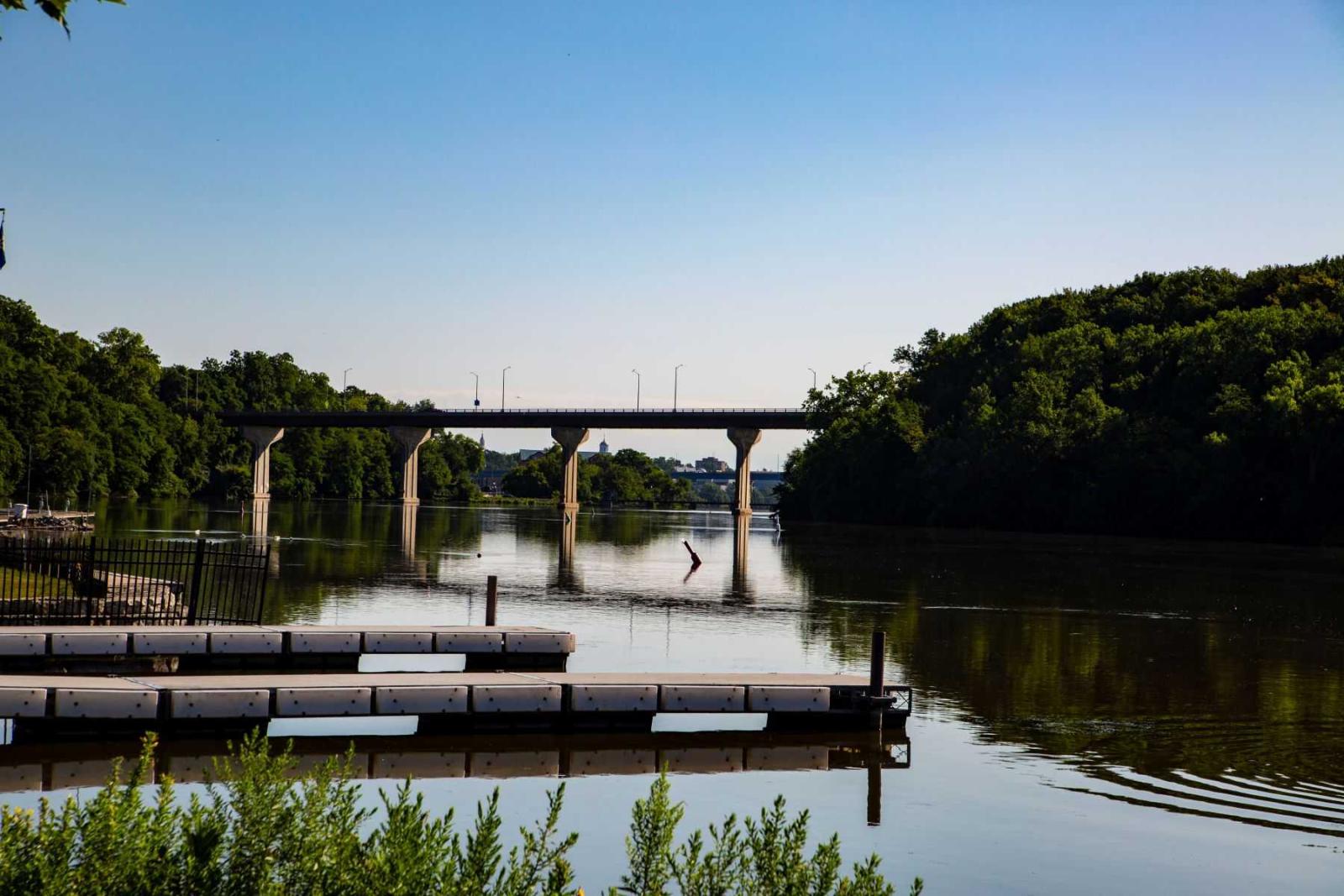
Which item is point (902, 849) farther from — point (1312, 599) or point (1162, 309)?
point (1162, 309)

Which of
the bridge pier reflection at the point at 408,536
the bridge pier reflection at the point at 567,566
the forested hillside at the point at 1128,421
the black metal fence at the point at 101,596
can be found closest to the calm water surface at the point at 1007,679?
the bridge pier reflection at the point at 567,566

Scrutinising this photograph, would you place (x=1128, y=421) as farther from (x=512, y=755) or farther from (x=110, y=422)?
(x=110, y=422)

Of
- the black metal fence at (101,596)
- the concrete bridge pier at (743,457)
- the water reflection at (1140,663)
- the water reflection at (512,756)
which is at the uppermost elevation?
the concrete bridge pier at (743,457)

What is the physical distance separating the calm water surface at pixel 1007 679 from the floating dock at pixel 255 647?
5.22ft

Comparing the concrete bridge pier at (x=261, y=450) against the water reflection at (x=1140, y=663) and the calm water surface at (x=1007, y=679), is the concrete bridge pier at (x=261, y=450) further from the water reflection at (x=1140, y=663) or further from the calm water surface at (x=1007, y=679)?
the water reflection at (x=1140, y=663)

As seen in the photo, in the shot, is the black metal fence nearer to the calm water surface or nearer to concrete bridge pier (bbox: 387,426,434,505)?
the calm water surface

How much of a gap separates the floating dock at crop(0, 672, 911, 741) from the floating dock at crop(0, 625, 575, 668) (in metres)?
Answer: 3.37

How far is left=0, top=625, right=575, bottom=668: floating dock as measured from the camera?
2264 cm

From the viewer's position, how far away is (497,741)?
19.8 meters

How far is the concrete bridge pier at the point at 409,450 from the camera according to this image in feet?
581

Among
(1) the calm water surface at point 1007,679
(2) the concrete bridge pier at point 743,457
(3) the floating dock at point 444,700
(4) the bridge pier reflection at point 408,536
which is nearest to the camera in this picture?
(1) the calm water surface at point 1007,679

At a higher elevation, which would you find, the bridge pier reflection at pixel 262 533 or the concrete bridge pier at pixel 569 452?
the concrete bridge pier at pixel 569 452

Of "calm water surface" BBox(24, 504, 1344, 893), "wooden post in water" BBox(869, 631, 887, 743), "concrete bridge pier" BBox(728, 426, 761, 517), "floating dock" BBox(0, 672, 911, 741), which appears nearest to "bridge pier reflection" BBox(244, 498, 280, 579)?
"calm water surface" BBox(24, 504, 1344, 893)

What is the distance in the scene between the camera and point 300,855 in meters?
7.68
